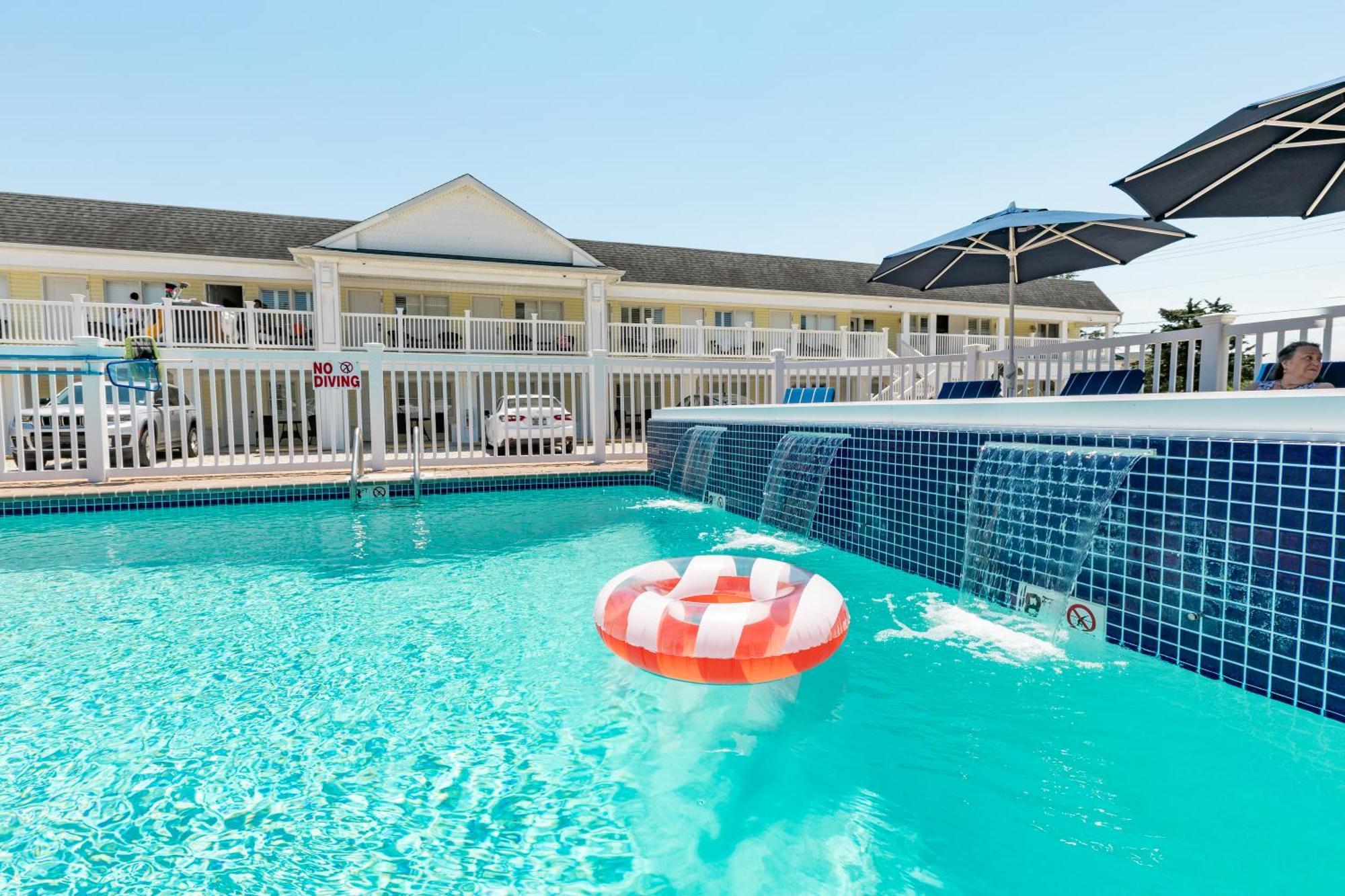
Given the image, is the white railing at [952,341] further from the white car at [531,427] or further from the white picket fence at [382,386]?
the white car at [531,427]

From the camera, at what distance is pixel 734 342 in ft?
65.0

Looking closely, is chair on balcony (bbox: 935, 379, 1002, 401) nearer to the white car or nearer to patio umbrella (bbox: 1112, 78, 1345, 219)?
patio umbrella (bbox: 1112, 78, 1345, 219)

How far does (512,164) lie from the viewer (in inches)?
767

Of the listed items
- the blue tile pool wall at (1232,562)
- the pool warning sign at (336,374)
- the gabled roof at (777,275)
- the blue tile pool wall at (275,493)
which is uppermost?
the gabled roof at (777,275)

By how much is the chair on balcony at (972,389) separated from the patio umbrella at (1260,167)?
1.89 meters

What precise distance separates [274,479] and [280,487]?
0.60 meters

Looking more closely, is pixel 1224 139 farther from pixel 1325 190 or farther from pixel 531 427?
pixel 531 427

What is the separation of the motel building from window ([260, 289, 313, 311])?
38 mm

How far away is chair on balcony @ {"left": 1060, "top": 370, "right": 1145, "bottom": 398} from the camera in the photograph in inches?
205

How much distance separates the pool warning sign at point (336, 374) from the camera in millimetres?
9656

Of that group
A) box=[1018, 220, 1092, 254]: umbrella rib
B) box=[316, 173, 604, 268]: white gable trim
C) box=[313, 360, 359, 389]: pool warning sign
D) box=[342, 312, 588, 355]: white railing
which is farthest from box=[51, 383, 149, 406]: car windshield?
box=[1018, 220, 1092, 254]: umbrella rib

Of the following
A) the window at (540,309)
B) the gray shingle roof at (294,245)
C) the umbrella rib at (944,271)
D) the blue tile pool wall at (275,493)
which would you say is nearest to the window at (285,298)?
the gray shingle roof at (294,245)

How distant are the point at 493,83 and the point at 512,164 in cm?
634

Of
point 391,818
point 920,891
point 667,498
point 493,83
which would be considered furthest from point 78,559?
point 493,83
